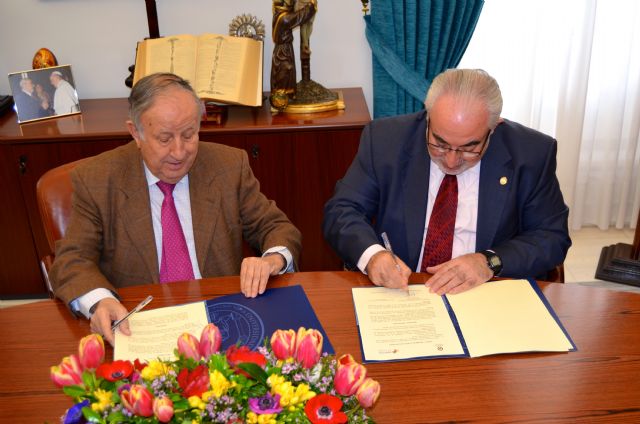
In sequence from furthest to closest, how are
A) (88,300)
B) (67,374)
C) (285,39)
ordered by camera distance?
(285,39)
(88,300)
(67,374)

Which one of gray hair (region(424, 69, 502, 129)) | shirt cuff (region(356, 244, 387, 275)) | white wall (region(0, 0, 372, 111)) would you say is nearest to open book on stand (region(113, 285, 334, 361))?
shirt cuff (region(356, 244, 387, 275))

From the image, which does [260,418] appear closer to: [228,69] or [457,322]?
→ [457,322]

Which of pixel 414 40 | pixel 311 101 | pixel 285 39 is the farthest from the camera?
pixel 414 40

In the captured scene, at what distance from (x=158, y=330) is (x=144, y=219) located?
0.53 m

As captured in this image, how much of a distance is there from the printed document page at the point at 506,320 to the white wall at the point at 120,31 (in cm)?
198

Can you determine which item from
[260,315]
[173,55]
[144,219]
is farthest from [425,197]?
[173,55]

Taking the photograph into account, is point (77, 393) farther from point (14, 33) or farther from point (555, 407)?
point (14, 33)

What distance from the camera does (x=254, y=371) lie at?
980mm

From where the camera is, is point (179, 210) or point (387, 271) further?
point (179, 210)

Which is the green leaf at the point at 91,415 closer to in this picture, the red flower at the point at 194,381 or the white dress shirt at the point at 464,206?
the red flower at the point at 194,381

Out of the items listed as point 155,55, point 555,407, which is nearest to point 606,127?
point 155,55

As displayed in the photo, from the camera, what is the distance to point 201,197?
2.09 meters

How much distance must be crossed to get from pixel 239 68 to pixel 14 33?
1307mm

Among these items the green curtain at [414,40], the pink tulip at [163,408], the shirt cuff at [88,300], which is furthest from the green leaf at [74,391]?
the green curtain at [414,40]
